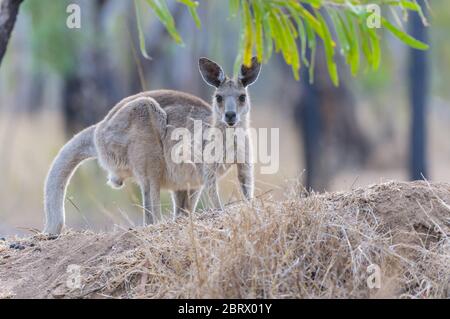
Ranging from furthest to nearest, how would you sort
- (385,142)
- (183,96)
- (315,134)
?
1. (385,142)
2. (315,134)
3. (183,96)

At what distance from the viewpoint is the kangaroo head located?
7.87 m

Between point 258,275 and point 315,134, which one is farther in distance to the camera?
point 315,134

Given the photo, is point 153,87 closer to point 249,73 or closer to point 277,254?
point 249,73

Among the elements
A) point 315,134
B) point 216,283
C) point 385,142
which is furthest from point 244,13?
point 385,142

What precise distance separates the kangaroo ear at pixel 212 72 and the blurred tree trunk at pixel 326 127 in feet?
26.9

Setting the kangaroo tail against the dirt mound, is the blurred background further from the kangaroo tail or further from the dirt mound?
the dirt mound

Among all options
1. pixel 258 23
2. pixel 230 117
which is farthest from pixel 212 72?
pixel 258 23

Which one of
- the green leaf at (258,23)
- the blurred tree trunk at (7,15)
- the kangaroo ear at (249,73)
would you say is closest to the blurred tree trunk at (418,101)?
the kangaroo ear at (249,73)

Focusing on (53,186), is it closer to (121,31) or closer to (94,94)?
(94,94)

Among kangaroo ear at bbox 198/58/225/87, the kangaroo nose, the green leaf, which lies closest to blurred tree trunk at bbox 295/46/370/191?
kangaroo ear at bbox 198/58/225/87

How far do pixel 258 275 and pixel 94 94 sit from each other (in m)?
13.8

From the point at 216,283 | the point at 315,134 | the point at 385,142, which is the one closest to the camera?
the point at 216,283

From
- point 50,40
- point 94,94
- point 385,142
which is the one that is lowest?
point 385,142

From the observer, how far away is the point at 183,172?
310 inches
